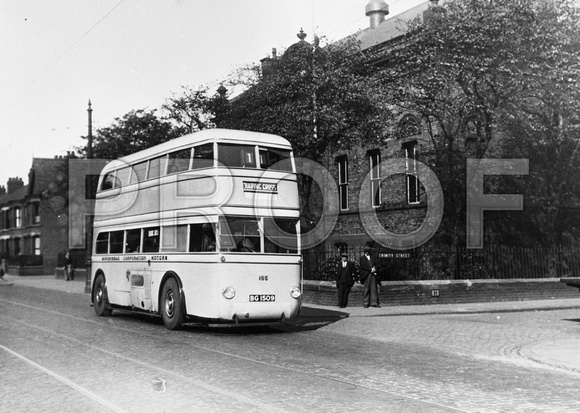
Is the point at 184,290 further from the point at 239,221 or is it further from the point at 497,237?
the point at 497,237

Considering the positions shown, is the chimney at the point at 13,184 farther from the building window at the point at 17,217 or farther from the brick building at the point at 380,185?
the brick building at the point at 380,185

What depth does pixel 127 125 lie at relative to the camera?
36.2 metres

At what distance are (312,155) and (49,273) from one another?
44533 mm

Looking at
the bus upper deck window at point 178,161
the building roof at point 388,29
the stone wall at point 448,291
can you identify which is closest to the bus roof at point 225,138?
the bus upper deck window at point 178,161

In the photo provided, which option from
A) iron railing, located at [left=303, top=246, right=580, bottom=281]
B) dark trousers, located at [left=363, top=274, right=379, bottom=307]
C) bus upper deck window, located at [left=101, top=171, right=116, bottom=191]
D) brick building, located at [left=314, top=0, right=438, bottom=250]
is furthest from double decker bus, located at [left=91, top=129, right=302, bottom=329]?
brick building, located at [left=314, top=0, right=438, bottom=250]

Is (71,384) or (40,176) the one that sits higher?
(40,176)

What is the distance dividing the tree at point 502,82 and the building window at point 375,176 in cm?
839

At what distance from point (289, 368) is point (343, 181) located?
27.3 meters

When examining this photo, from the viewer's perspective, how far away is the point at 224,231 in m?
14.1

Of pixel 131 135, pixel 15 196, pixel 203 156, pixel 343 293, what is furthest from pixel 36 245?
pixel 203 156

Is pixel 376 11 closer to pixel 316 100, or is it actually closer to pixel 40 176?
pixel 316 100

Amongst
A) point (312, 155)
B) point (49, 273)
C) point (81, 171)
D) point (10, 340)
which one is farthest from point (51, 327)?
point (49, 273)

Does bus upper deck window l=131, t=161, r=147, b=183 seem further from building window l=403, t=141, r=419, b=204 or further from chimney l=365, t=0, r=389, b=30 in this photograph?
chimney l=365, t=0, r=389, b=30

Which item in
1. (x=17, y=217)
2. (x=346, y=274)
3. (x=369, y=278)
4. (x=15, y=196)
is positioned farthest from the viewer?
(x=15, y=196)
